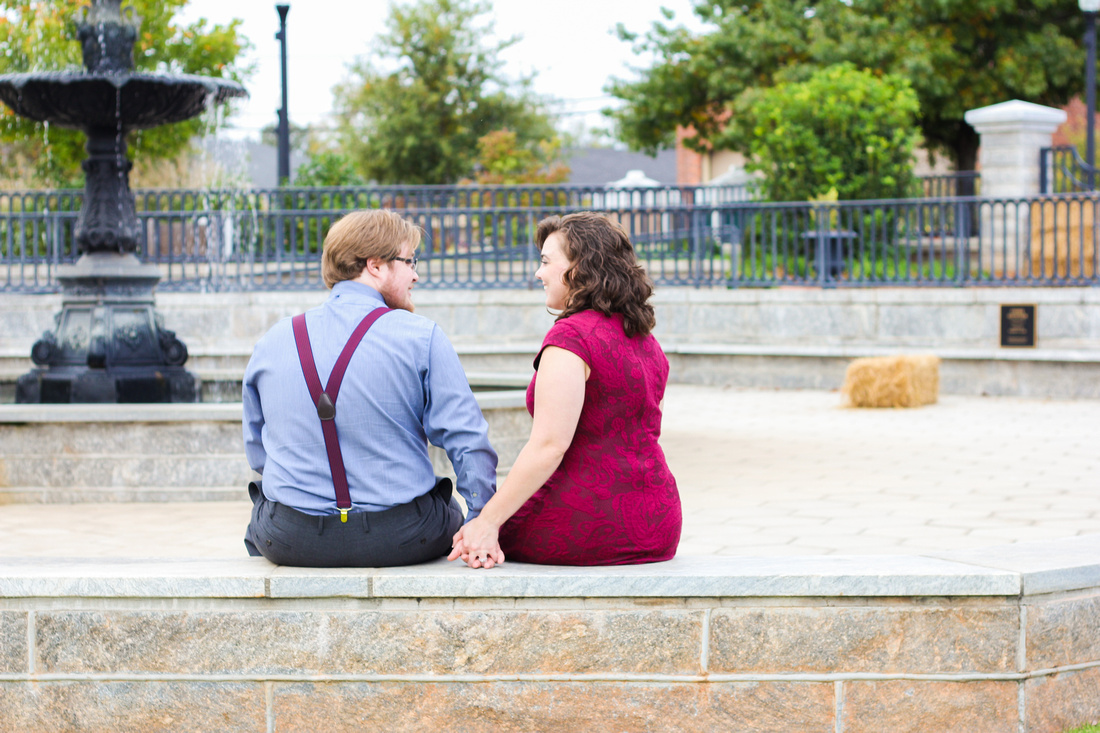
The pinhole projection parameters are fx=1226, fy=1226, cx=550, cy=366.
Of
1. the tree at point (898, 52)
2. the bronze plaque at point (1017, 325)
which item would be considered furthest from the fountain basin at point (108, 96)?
the tree at point (898, 52)

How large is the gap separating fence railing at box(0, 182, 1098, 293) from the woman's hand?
458 inches

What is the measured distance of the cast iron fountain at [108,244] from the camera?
25.6ft

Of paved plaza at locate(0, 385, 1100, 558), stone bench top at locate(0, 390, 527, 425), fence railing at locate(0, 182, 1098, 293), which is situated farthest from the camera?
fence railing at locate(0, 182, 1098, 293)

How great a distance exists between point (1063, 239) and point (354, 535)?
13.6 m

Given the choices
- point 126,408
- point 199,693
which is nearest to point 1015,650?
point 199,693

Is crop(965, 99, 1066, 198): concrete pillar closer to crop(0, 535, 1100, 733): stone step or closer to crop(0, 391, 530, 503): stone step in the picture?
crop(0, 391, 530, 503): stone step

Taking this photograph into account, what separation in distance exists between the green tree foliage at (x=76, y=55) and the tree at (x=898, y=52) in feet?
32.1

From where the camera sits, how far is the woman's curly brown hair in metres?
3.46

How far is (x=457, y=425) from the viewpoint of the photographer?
11.1ft

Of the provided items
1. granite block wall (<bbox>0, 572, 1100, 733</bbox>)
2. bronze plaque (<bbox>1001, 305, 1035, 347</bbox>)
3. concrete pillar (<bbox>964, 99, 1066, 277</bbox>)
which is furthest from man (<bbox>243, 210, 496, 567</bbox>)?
concrete pillar (<bbox>964, 99, 1066, 277</bbox>)

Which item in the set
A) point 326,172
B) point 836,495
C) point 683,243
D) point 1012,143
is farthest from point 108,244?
point 326,172

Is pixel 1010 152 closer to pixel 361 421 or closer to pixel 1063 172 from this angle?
pixel 1063 172

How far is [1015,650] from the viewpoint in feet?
11.4

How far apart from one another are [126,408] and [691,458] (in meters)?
3.93
